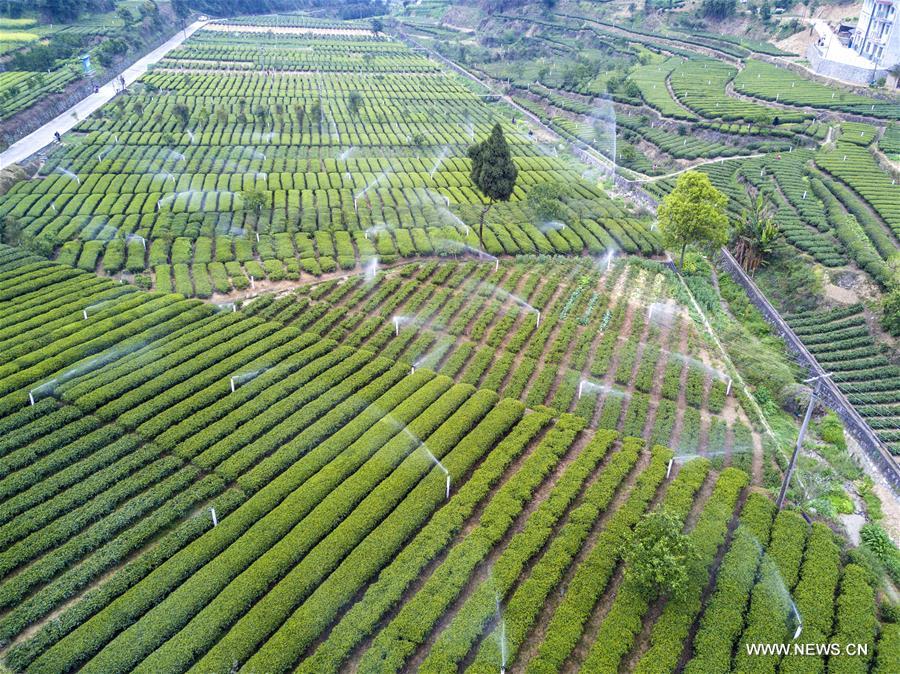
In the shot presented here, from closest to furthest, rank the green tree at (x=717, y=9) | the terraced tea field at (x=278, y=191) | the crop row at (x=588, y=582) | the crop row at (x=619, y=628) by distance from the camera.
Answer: the crop row at (x=619, y=628) → the crop row at (x=588, y=582) → the terraced tea field at (x=278, y=191) → the green tree at (x=717, y=9)

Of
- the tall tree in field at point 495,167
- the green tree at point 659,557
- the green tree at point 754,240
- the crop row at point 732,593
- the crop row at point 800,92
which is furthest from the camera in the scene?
the crop row at point 800,92

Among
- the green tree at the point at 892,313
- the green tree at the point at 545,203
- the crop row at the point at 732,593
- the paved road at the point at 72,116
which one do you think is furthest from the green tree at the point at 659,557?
the paved road at the point at 72,116

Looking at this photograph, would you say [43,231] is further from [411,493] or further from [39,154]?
[411,493]

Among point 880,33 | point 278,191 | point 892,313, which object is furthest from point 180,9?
point 892,313

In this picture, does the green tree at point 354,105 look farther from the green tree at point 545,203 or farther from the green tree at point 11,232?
the green tree at point 11,232

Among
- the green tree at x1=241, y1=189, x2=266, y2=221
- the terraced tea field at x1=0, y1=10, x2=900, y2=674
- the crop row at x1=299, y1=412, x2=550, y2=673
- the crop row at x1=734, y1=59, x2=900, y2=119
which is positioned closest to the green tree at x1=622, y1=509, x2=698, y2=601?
the terraced tea field at x1=0, y1=10, x2=900, y2=674
